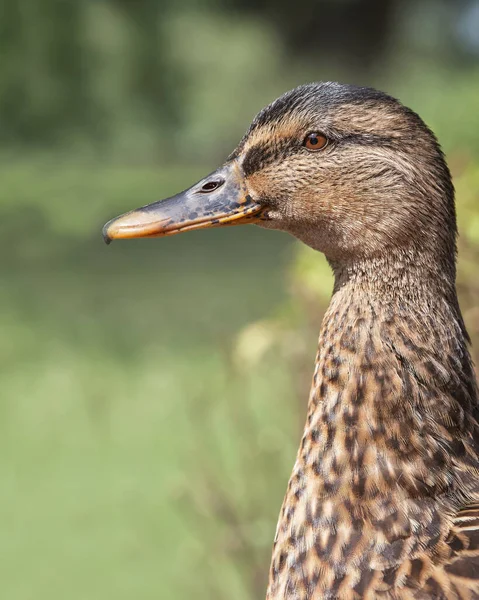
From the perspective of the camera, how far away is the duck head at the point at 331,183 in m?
0.98

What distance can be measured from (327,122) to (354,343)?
0.76 ft

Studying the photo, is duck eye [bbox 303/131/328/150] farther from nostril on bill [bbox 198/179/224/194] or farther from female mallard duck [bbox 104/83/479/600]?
nostril on bill [bbox 198/179/224/194]

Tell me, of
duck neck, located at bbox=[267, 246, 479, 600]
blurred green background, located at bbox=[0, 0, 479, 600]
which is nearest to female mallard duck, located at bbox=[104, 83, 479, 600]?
duck neck, located at bbox=[267, 246, 479, 600]

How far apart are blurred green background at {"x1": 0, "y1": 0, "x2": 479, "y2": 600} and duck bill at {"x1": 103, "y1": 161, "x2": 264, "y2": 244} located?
499 mm

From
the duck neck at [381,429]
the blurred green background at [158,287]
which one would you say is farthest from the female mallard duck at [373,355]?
the blurred green background at [158,287]

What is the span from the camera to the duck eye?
103 cm

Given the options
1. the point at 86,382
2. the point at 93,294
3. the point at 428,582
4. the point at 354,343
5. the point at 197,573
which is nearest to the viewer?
the point at 428,582

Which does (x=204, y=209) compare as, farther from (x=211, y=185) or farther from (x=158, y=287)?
(x=158, y=287)

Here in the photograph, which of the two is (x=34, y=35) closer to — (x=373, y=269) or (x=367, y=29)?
(x=367, y=29)

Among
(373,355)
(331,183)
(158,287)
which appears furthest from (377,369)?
(158,287)

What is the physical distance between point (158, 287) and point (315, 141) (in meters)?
4.10

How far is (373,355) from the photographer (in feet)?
3.22

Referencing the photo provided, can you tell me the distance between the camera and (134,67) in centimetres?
717

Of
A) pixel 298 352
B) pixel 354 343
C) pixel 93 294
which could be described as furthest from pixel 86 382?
pixel 354 343
